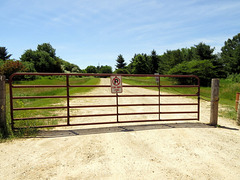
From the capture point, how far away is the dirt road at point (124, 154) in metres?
3.28

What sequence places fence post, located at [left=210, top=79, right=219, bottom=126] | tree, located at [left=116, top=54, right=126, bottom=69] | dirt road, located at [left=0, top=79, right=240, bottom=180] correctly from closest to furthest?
dirt road, located at [left=0, top=79, right=240, bottom=180] → fence post, located at [left=210, top=79, right=219, bottom=126] → tree, located at [left=116, top=54, right=126, bottom=69]

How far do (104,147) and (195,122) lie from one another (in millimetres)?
4165

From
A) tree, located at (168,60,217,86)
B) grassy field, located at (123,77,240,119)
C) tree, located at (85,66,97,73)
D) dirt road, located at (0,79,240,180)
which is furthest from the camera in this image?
tree, located at (85,66,97,73)

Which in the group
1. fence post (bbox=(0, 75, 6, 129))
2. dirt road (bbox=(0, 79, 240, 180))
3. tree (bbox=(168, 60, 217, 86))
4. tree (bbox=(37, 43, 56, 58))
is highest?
tree (bbox=(37, 43, 56, 58))

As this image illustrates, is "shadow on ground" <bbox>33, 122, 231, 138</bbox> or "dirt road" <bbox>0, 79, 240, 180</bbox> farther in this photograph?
"shadow on ground" <bbox>33, 122, 231, 138</bbox>

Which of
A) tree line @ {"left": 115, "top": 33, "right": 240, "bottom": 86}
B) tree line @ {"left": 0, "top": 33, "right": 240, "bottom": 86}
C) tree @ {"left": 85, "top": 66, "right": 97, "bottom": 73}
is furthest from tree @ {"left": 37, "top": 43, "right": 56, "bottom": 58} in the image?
tree @ {"left": 85, "top": 66, "right": 97, "bottom": 73}

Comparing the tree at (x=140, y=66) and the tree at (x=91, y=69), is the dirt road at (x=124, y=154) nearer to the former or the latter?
the tree at (x=140, y=66)

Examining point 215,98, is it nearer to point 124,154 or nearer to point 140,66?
point 124,154

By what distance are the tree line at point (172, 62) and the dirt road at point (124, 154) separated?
1006 inches

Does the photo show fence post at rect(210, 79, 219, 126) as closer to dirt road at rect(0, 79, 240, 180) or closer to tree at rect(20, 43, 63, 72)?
dirt road at rect(0, 79, 240, 180)

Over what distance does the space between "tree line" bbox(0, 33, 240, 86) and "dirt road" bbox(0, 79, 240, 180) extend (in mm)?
25550

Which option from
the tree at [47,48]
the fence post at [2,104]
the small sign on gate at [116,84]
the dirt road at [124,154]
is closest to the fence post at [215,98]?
the dirt road at [124,154]

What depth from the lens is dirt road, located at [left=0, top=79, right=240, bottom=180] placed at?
3.28m

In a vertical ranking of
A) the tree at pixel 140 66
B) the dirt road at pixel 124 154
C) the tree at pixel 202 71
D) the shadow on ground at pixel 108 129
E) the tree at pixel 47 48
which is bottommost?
the dirt road at pixel 124 154
